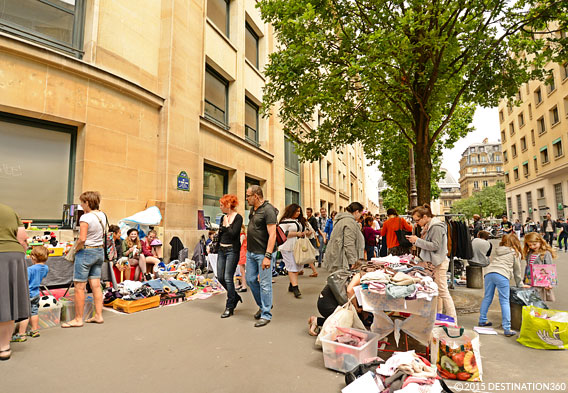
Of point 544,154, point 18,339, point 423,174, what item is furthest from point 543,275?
point 544,154

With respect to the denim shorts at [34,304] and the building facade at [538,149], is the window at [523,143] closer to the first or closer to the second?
the building facade at [538,149]

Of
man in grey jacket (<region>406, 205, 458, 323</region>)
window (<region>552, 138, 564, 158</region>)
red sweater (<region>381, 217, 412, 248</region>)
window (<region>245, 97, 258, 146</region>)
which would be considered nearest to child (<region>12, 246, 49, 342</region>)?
man in grey jacket (<region>406, 205, 458, 323</region>)

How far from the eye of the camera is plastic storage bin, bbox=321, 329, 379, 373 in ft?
11.0

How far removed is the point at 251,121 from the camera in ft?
54.9

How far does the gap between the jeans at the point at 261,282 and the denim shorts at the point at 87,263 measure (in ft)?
7.79

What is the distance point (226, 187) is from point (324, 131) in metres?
5.99

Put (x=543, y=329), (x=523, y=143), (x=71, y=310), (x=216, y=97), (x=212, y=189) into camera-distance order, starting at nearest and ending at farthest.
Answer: (x=543, y=329)
(x=71, y=310)
(x=212, y=189)
(x=216, y=97)
(x=523, y=143)

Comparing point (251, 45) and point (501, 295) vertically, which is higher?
point (251, 45)

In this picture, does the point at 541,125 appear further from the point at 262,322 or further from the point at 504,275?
the point at 262,322

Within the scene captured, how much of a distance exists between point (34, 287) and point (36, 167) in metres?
4.00

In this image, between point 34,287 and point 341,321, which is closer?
point 341,321

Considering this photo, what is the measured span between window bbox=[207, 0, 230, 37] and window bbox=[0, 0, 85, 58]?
6.15 m

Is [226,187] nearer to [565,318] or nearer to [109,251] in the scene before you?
[109,251]

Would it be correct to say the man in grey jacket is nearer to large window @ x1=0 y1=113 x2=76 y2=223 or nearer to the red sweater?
the red sweater
